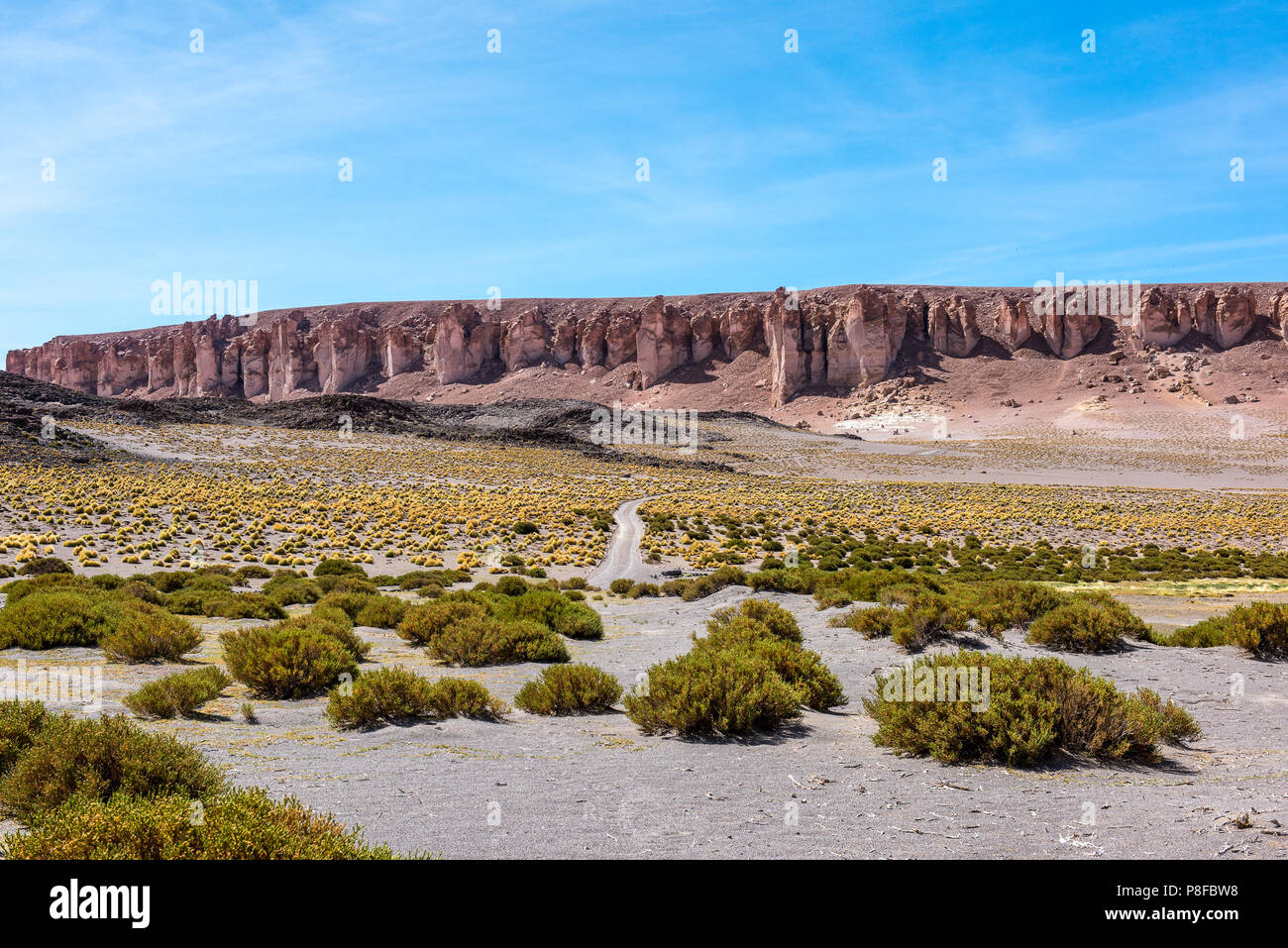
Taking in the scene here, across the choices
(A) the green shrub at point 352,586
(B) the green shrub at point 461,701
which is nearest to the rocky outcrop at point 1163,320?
(A) the green shrub at point 352,586

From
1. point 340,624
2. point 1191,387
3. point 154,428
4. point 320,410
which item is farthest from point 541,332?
point 340,624

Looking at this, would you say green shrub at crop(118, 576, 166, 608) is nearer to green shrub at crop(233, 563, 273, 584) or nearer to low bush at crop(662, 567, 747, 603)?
green shrub at crop(233, 563, 273, 584)

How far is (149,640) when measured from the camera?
9.05m

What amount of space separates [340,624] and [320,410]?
72.5m

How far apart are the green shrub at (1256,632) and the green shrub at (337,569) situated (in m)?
19.2

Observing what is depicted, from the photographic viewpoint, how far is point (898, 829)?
15.2 ft

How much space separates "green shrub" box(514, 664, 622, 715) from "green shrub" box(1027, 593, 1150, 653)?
6344 millimetres

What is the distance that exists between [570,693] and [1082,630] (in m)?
7.15

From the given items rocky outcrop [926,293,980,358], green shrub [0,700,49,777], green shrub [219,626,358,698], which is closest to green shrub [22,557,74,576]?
green shrub [219,626,358,698]

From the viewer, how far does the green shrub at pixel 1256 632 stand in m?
9.93

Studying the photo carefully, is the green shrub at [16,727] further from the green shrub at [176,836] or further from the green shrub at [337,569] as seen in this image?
the green shrub at [337,569]

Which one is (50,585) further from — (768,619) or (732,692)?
(732,692)

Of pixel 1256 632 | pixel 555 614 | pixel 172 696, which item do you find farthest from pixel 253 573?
pixel 1256 632

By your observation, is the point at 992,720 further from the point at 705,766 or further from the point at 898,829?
the point at 705,766
